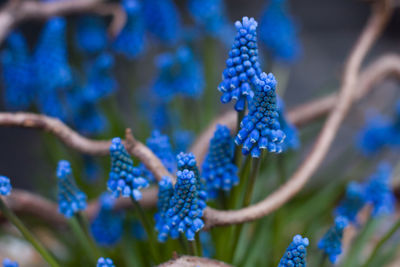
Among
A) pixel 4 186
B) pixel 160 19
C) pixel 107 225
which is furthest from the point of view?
pixel 160 19

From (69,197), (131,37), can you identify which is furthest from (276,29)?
(69,197)

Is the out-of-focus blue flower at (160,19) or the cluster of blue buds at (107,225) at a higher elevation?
the out-of-focus blue flower at (160,19)

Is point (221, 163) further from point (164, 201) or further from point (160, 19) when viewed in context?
point (160, 19)

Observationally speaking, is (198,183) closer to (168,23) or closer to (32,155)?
(168,23)

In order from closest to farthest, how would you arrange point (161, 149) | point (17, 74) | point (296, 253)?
point (296, 253), point (161, 149), point (17, 74)

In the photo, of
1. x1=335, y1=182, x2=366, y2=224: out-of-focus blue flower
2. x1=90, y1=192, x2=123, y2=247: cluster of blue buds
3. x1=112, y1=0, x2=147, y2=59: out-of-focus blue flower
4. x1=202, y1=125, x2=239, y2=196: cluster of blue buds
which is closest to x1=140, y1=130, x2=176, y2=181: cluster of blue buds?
x1=202, y1=125, x2=239, y2=196: cluster of blue buds

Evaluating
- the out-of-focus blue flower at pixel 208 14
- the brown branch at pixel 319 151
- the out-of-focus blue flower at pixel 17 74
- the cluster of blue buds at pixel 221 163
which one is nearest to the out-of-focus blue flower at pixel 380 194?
the brown branch at pixel 319 151

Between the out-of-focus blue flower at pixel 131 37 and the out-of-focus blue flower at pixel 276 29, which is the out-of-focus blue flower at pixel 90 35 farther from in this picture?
the out-of-focus blue flower at pixel 276 29
